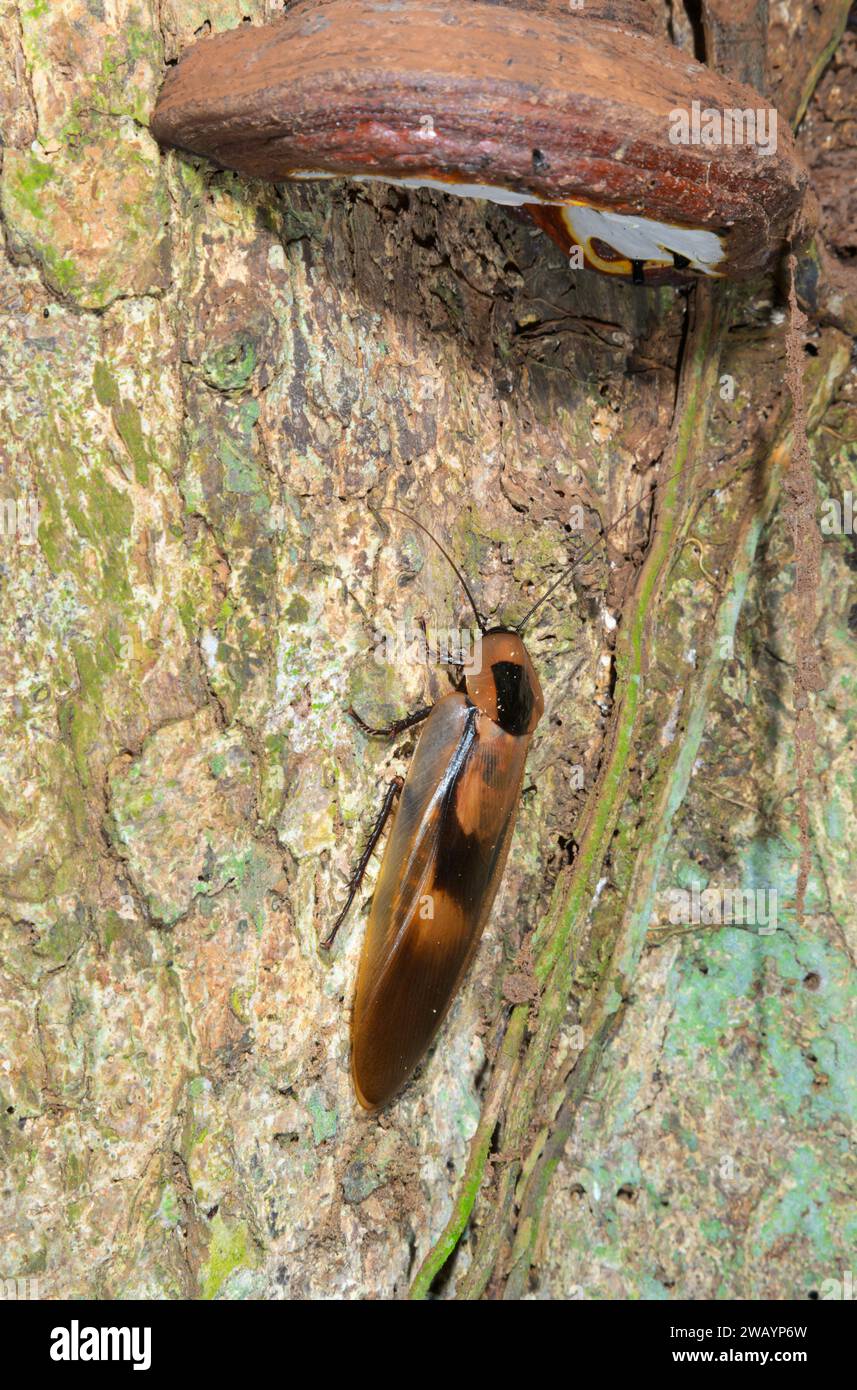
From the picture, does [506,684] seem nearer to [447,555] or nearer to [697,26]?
[447,555]

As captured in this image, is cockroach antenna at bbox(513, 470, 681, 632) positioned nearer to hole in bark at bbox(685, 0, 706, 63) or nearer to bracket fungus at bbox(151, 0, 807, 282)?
bracket fungus at bbox(151, 0, 807, 282)

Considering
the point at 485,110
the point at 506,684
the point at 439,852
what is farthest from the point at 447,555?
the point at 485,110

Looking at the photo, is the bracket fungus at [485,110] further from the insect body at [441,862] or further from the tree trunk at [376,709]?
the insect body at [441,862]

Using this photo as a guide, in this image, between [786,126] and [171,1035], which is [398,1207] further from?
[786,126]

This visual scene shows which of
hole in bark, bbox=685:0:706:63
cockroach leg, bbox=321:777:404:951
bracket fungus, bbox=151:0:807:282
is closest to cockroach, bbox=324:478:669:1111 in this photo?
cockroach leg, bbox=321:777:404:951

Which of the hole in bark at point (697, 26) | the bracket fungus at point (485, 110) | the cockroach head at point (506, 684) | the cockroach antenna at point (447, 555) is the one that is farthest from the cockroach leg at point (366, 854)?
the hole in bark at point (697, 26)

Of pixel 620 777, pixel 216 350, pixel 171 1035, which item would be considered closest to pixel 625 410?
pixel 620 777
